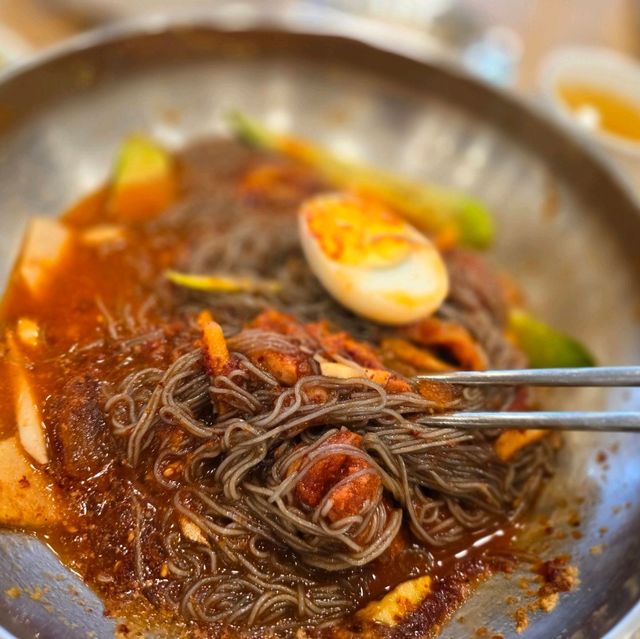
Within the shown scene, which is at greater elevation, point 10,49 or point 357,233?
point 357,233

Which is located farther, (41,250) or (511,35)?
(511,35)

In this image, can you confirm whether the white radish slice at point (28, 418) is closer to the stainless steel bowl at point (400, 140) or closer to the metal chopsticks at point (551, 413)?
the stainless steel bowl at point (400, 140)

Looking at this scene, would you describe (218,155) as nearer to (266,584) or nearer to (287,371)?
(287,371)

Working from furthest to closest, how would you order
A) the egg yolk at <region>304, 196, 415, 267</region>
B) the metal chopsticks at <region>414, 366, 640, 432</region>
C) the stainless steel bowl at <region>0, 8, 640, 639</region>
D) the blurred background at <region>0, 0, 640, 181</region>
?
the blurred background at <region>0, 0, 640, 181</region> → the egg yolk at <region>304, 196, 415, 267</region> → the stainless steel bowl at <region>0, 8, 640, 639</region> → the metal chopsticks at <region>414, 366, 640, 432</region>

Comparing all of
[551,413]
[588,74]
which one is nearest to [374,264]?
[551,413]

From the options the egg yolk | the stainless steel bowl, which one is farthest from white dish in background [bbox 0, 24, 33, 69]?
the egg yolk

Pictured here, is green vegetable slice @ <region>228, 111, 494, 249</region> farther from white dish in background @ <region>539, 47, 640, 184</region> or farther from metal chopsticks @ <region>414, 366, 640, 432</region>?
metal chopsticks @ <region>414, 366, 640, 432</region>

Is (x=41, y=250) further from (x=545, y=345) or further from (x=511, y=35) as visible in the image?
(x=511, y=35)

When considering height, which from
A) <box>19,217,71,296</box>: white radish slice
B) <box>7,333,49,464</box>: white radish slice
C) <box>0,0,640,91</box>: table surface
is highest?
<box>0,0,640,91</box>: table surface
